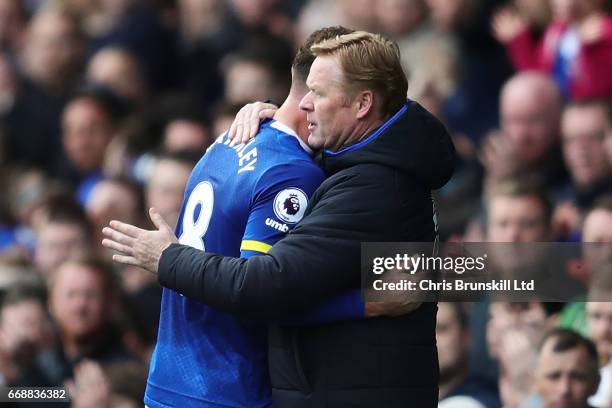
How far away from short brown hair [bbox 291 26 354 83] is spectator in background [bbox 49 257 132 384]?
9.70 feet

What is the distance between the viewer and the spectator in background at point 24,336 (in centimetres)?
725

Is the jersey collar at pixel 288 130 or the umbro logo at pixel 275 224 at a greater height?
the jersey collar at pixel 288 130

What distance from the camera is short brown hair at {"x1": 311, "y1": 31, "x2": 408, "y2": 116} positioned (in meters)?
4.62

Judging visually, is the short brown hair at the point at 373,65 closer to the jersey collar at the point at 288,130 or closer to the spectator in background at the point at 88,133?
the jersey collar at the point at 288,130

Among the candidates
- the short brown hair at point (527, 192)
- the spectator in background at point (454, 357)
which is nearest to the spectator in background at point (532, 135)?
the short brown hair at point (527, 192)

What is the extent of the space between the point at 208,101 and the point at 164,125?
3.76 ft

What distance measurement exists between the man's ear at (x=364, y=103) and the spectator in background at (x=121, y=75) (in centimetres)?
657

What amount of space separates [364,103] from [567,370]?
2.10m

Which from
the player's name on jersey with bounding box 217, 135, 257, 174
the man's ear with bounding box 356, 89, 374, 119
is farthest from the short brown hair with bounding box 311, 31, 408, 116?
the player's name on jersey with bounding box 217, 135, 257, 174

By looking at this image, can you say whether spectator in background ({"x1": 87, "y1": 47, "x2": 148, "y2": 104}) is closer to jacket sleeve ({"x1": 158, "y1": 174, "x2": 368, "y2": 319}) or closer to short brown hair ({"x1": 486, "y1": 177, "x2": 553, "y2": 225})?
short brown hair ({"x1": 486, "y1": 177, "x2": 553, "y2": 225})

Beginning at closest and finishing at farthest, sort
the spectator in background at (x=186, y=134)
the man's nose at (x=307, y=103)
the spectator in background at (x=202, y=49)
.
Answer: the man's nose at (x=307, y=103)
the spectator in background at (x=186, y=134)
the spectator in background at (x=202, y=49)

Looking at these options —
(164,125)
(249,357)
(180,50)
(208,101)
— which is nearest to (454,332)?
(249,357)

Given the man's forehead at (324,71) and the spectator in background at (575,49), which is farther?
the spectator in background at (575,49)

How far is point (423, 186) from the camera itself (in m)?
4.70
